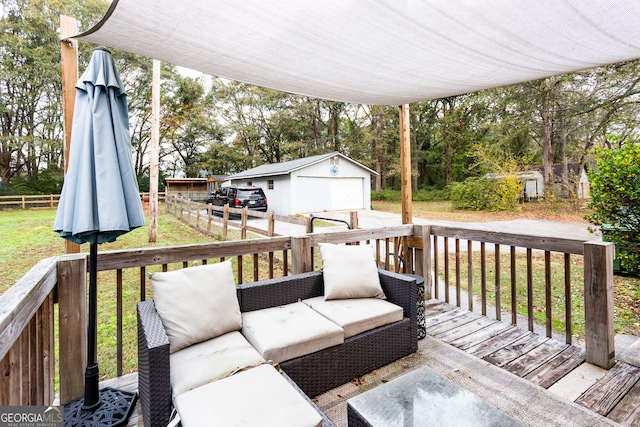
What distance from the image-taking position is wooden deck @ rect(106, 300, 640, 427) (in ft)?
5.99

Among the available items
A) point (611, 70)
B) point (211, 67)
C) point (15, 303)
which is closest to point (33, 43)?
point (211, 67)


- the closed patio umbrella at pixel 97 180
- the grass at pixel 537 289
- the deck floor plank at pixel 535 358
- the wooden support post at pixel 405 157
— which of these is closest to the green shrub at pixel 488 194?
the grass at pixel 537 289

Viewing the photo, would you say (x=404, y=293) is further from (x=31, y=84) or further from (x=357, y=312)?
(x=31, y=84)

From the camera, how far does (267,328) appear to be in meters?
2.02

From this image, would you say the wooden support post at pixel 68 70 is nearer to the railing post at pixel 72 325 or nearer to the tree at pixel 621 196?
the railing post at pixel 72 325

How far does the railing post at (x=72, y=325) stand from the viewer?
1.87m

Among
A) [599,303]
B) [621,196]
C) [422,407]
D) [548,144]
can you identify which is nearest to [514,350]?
[599,303]

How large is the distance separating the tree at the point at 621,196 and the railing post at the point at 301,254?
3.78 metres

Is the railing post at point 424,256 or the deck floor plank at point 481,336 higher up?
the railing post at point 424,256

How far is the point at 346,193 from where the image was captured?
16.6 meters

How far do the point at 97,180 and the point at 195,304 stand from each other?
2.92ft

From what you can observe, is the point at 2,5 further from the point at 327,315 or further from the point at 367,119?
the point at 327,315

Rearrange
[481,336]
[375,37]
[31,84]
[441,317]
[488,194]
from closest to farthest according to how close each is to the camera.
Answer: [375,37] → [481,336] → [441,317] → [488,194] → [31,84]

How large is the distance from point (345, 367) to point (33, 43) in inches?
1028
